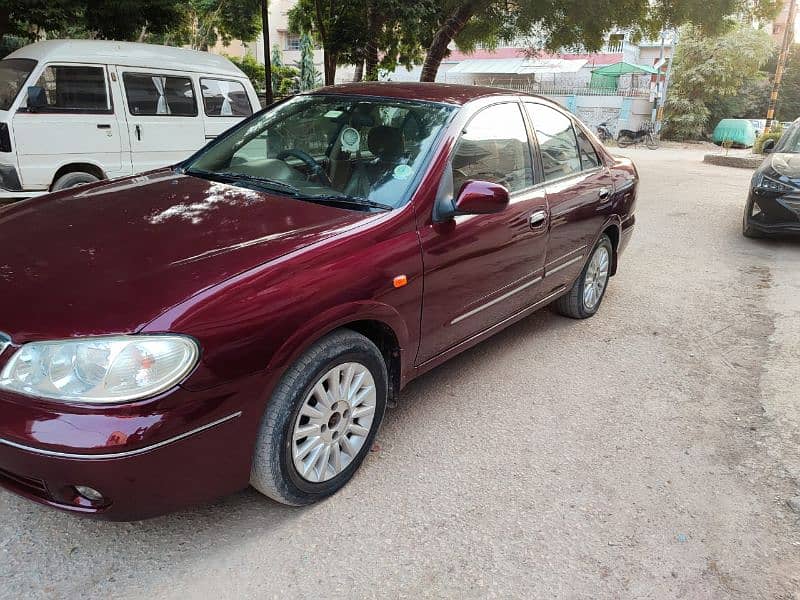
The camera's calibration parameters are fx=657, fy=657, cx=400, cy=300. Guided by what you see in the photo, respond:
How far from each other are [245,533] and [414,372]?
1.06 meters

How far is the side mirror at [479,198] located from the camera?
9.74 ft

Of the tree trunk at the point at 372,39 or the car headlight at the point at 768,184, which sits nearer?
the car headlight at the point at 768,184

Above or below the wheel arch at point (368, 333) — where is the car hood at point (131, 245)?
above

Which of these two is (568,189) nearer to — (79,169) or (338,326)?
(338,326)

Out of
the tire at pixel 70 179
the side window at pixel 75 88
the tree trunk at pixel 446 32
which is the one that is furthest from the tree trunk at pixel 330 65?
the tire at pixel 70 179

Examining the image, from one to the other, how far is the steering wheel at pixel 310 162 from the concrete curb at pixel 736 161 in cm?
1566

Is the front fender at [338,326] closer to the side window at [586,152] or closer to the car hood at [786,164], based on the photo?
the side window at [586,152]

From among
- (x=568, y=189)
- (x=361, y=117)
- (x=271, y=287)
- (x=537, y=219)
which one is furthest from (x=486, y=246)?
(x=271, y=287)

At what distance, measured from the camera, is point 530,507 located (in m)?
2.76

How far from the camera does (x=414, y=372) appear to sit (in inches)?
124

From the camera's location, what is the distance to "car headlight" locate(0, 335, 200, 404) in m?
2.01

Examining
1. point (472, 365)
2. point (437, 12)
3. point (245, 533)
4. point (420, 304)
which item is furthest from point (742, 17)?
point (245, 533)

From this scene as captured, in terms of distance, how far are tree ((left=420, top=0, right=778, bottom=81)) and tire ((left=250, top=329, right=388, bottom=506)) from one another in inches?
411

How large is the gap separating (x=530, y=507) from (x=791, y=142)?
7760 millimetres
